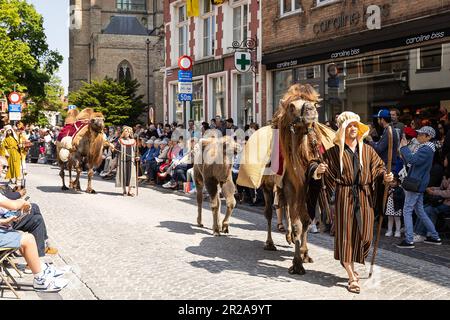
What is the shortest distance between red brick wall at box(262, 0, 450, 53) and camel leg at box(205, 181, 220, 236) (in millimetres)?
7626

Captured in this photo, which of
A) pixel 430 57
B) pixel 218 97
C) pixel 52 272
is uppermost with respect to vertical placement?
pixel 430 57

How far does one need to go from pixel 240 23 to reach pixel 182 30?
21.5ft

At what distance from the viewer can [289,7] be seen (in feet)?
68.8

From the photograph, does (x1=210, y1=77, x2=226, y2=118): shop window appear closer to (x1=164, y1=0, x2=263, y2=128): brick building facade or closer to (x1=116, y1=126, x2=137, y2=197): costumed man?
(x1=164, y1=0, x2=263, y2=128): brick building facade

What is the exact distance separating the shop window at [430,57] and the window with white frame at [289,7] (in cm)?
567

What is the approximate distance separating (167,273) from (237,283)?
1.01 meters

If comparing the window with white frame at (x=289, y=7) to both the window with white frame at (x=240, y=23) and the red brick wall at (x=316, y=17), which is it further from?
the window with white frame at (x=240, y=23)

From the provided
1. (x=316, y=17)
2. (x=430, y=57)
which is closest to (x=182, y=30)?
(x=316, y=17)

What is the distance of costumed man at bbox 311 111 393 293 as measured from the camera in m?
6.94

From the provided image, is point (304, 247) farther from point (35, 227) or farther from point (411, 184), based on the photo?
point (35, 227)

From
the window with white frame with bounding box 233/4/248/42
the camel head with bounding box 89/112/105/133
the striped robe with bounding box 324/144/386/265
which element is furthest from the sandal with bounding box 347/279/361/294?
the window with white frame with bounding box 233/4/248/42

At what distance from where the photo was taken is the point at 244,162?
9.41 meters
